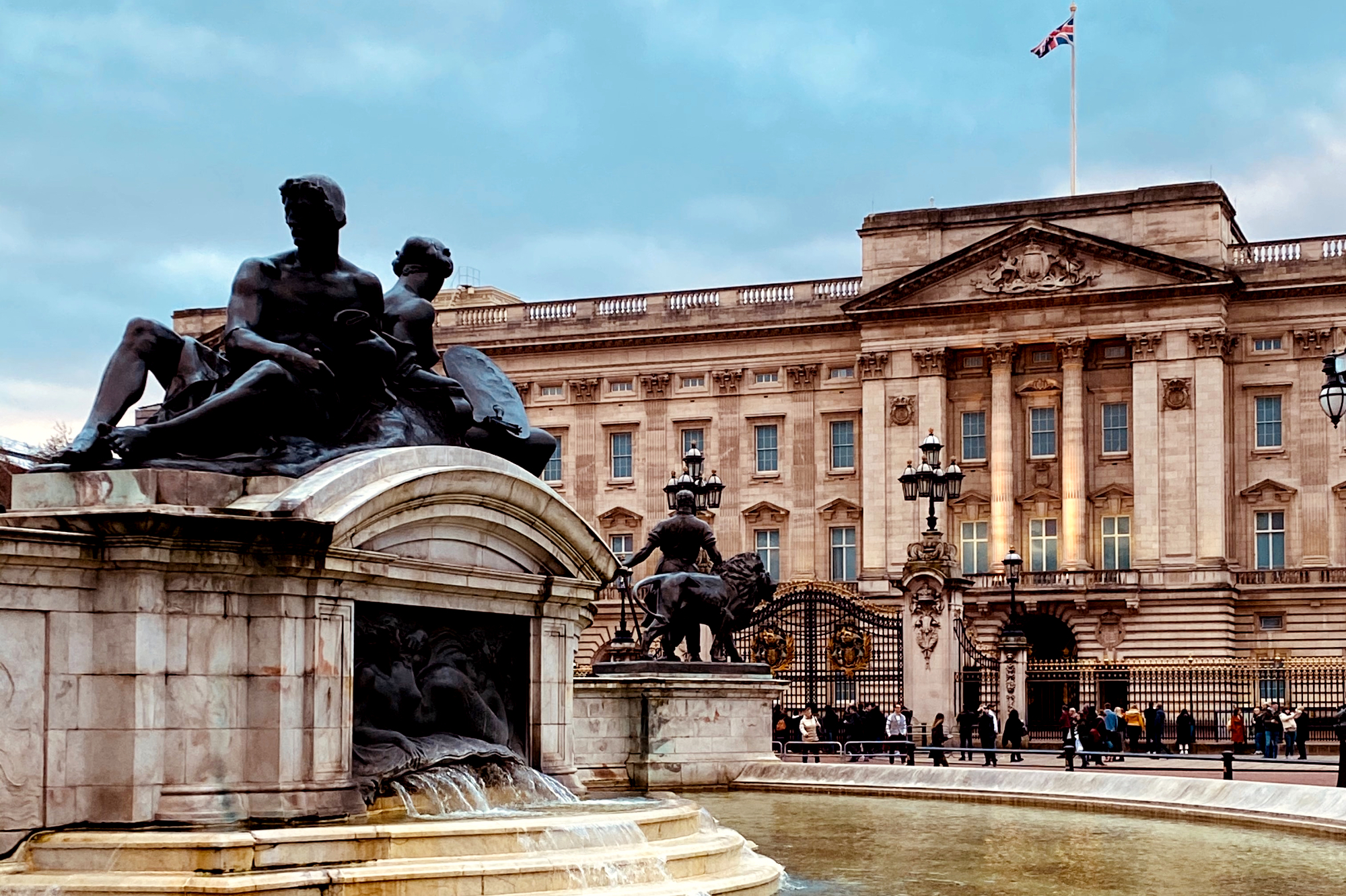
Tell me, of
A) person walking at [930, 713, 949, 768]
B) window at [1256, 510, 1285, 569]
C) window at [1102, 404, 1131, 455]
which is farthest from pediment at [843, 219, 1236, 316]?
person walking at [930, 713, 949, 768]

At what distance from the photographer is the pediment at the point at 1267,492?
61719 millimetres

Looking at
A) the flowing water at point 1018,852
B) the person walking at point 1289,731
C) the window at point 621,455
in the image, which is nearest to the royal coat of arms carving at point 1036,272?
the window at point 621,455

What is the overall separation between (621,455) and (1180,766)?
130 feet

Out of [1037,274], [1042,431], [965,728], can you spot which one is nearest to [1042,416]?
[1042,431]

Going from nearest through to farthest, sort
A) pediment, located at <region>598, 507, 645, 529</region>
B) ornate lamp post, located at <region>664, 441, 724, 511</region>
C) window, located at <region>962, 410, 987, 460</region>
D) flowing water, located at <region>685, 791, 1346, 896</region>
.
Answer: flowing water, located at <region>685, 791, 1346, 896</region> → ornate lamp post, located at <region>664, 441, 724, 511</region> → window, located at <region>962, 410, 987, 460</region> → pediment, located at <region>598, 507, 645, 529</region>

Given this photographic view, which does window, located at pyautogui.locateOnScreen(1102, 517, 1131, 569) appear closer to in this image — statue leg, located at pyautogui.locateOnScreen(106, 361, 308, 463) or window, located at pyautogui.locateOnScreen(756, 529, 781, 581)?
window, located at pyautogui.locateOnScreen(756, 529, 781, 581)

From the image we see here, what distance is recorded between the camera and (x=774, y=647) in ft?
122

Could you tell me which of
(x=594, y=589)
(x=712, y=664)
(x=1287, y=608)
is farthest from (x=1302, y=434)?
(x=594, y=589)

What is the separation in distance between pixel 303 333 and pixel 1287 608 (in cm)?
5434

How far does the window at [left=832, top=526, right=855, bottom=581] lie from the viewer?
67.2 metres

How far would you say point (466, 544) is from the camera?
454 inches

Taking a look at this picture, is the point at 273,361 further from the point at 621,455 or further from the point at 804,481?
the point at 621,455

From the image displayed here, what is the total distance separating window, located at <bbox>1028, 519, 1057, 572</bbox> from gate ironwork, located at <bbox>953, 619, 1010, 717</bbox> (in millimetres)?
23347

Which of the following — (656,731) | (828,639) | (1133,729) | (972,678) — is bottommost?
(1133,729)
